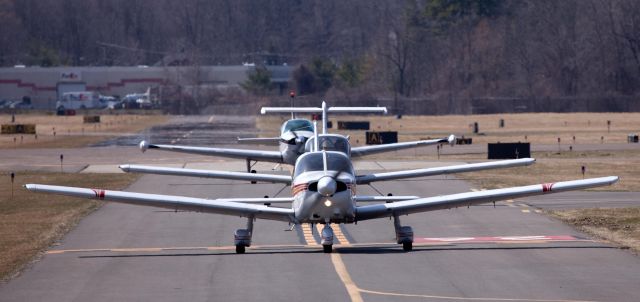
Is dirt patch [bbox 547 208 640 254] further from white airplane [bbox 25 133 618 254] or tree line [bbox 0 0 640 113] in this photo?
tree line [bbox 0 0 640 113]

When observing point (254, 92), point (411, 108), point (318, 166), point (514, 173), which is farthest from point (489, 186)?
point (254, 92)

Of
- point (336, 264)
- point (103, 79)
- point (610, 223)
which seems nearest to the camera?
point (336, 264)

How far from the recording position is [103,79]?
17362 cm

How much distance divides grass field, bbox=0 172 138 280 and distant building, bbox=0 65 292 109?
117 m

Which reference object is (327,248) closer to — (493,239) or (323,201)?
(323,201)

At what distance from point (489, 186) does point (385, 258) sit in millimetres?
17540

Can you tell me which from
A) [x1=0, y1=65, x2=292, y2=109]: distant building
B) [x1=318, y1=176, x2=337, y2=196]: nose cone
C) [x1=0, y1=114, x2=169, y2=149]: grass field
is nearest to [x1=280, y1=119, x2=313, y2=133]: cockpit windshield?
[x1=318, y1=176, x2=337, y2=196]: nose cone

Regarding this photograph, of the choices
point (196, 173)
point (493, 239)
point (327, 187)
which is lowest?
point (493, 239)

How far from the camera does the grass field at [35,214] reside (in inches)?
888

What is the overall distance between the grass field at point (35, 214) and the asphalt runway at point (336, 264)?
521mm

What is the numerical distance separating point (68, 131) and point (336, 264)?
245ft

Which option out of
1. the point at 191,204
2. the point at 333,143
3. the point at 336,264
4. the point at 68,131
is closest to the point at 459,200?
the point at 336,264

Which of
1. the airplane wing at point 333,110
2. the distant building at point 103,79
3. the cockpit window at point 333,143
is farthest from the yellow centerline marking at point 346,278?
the distant building at point 103,79

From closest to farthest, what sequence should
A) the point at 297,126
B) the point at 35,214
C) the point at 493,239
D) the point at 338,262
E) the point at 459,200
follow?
the point at 338,262
the point at 459,200
the point at 493,239
the point at 35,214
the point at 297,126
